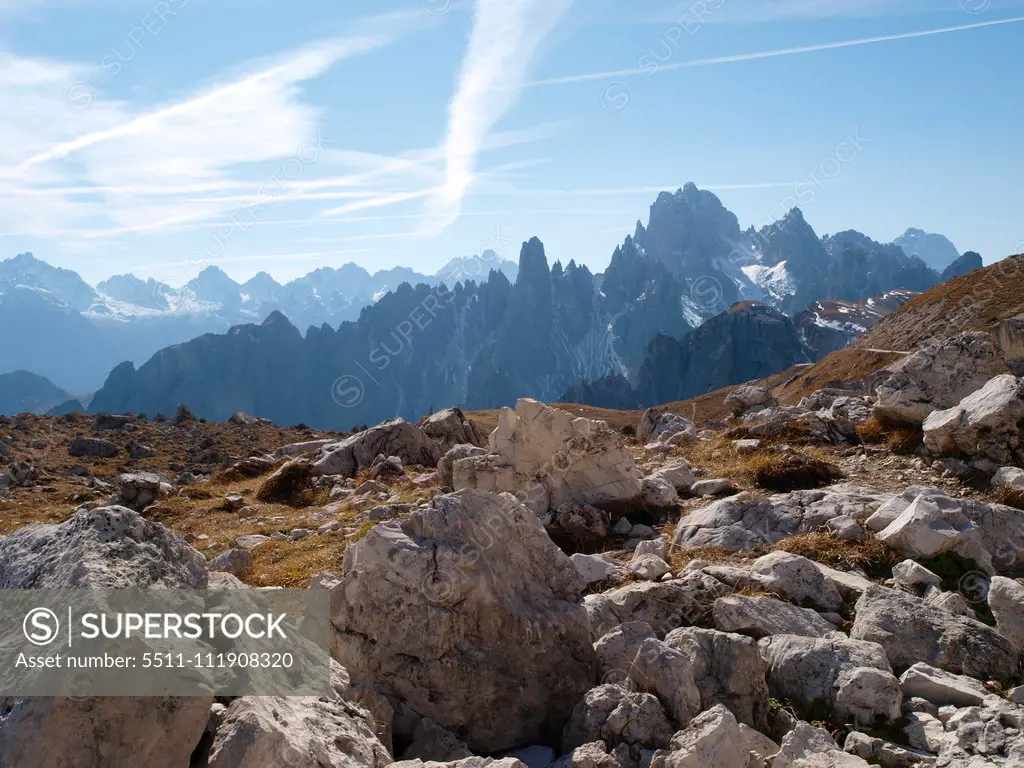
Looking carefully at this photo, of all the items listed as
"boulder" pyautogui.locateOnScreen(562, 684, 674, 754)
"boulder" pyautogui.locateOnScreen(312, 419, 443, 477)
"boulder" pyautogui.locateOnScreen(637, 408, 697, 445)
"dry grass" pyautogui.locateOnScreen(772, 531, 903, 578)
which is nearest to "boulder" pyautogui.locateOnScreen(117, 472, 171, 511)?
"boulder" pyautogui.locateOnScreen(312, 419, 443, 477)

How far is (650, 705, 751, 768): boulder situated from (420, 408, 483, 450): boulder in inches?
1203

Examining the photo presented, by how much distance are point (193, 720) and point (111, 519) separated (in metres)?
2.13

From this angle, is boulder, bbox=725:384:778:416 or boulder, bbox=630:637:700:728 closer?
boulder, bbox=630:637:700:728

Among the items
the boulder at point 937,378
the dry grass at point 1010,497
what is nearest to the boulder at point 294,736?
the dry grass at point 1010,497

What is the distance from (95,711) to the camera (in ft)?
15.3

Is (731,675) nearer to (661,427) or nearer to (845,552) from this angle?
(845,552)

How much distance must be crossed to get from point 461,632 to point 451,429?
3012 cm

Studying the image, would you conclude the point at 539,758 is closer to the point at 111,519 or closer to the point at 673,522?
the point at 111,519

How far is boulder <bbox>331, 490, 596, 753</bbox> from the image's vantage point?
288 inches

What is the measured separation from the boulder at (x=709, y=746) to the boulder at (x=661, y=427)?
21129 mm

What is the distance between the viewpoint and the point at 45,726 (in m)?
4.56

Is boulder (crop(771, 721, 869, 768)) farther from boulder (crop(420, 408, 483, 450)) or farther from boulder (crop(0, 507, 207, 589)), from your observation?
boulder (crop(420, 408, 483, 450))

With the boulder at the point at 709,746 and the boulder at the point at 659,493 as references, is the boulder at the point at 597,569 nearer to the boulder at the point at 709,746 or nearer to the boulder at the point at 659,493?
the boulder at the point at 659,493

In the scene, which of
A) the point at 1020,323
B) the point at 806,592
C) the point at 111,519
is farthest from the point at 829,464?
the point at 1020,323
